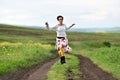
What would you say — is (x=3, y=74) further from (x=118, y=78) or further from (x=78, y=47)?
(x=78, y=47)

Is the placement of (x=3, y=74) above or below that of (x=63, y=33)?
below

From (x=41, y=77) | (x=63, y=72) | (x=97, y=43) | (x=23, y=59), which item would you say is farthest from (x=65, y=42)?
(x=97, y=43)

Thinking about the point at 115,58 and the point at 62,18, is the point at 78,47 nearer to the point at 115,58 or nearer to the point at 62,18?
the point at 115,58

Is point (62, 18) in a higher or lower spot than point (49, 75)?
higher

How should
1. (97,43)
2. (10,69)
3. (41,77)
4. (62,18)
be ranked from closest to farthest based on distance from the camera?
(41,77) < (62,18) < (10,69) < (97,43)

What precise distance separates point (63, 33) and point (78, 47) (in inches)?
1746

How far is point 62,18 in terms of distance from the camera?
22375mm

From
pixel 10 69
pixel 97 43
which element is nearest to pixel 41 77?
pixel 10 69

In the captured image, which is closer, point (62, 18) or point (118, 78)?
point (118, 78)

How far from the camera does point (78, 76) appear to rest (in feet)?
63.7

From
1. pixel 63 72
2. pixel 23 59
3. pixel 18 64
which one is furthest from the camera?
pixel 23 59

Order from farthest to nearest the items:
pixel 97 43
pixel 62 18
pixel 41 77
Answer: pixel 97 43
pixel 62 18
pixel 41 77

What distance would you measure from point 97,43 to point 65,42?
51.6m

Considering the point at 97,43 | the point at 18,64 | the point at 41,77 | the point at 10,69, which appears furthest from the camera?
the point at 97,43
